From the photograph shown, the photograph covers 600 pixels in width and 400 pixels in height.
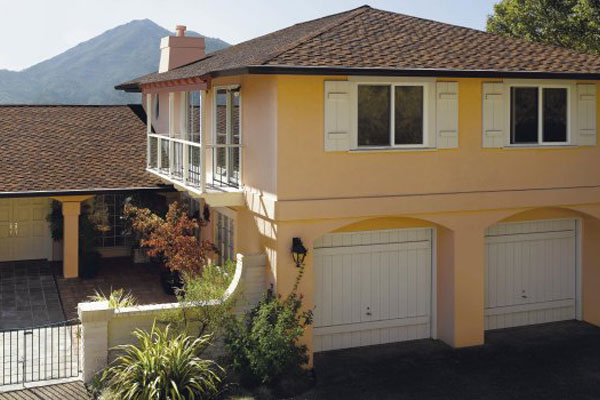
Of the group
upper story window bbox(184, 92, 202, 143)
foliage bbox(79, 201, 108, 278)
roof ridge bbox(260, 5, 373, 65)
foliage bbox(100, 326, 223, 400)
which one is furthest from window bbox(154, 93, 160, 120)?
foliage bbox(100, 326, 223, 400)

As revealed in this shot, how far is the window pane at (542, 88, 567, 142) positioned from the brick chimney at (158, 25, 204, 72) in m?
12.7

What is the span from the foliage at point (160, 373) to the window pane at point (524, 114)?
25.2 feet

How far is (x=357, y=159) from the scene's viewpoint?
1381 centimetres

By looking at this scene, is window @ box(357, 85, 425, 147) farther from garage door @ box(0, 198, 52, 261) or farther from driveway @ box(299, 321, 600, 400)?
garage door @ box(0, 198, 52, 261)

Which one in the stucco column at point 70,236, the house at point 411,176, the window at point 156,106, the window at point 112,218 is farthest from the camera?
the window at point 156,106

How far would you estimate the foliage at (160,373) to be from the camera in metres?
11.7

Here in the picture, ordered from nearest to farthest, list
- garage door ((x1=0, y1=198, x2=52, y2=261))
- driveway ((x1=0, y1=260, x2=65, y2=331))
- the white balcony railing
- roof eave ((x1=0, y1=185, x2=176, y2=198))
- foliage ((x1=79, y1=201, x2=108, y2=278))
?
the white balcony railing → driveway ((x1=0, y1=260, x2=65, y2=331)) → roof eave ((x1=0, y1=185, x2=176, y2=198)) → foliage ((x1=79, y1=201, x2=108, y2=278)) → garage door ((x1=0, y1=198, x2=52, y2=261))

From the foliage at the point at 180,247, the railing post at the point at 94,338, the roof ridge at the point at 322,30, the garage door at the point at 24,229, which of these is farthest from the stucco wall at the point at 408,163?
the garage door at the point at 24,229

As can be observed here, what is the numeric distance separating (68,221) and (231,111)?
681cm

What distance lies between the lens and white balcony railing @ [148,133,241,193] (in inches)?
581

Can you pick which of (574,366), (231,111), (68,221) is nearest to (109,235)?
(68,221)

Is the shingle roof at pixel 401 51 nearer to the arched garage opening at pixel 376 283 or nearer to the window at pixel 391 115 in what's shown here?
the window at pixel 391 115

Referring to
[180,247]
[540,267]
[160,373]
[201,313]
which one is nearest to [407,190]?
[540,267]

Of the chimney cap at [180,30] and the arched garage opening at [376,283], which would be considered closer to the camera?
the arched garage opening at [376,283]
